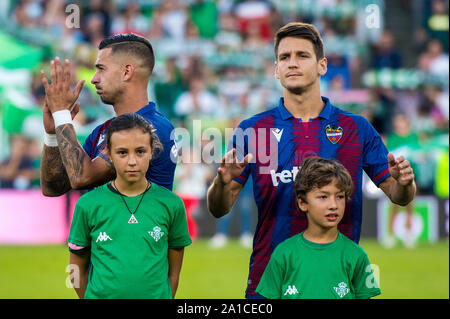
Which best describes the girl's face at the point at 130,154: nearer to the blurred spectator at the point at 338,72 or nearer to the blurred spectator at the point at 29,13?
the blurred spectator at the point at 338,72

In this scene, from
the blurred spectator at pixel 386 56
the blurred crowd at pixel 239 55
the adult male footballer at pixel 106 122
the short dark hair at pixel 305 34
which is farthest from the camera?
the blurred spectator at pixel 386 56

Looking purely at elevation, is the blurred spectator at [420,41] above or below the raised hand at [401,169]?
above

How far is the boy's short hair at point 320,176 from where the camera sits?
392 centimetres

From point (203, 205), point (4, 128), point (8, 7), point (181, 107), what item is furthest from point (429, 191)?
point (8, 7)

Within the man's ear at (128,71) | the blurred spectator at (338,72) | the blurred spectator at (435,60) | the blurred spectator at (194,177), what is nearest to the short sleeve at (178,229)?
the man's ear at (128,71)

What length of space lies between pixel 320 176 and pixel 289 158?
1.05ft

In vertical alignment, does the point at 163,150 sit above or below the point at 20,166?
below

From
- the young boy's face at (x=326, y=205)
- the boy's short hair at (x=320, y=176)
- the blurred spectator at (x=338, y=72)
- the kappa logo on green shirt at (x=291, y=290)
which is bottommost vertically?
the kappa logo on green shirt at (x=291, y=290)

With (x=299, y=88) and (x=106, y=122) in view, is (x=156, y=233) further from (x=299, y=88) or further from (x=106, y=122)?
(x=299, y=88)

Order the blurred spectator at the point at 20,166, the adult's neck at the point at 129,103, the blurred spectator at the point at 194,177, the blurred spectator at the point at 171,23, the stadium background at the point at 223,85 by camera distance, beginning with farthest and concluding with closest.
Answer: the blurred spectator at the point at 171,23
the blurred spectator at the point at 20,166
the blurred spectator at the point at 194,177
the stadium background at the point at 223,85
the adult's neck at the point at 129,103

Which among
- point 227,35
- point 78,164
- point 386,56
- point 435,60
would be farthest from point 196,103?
point 78,164

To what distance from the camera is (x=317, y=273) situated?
379cm

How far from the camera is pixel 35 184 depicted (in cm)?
1431
